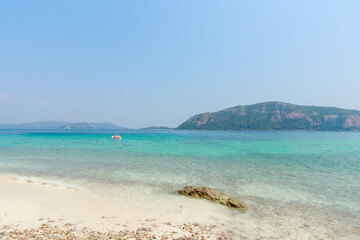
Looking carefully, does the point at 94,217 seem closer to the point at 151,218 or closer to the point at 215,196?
the point at 151,218

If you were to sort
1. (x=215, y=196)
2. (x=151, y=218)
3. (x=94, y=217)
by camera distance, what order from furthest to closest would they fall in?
(x=215, y=196)
(x=151, y=218)
(x=94, y=217)

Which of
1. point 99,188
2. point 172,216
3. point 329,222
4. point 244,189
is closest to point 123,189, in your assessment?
point 99,188

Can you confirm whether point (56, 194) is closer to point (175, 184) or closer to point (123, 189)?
point (123, 189)

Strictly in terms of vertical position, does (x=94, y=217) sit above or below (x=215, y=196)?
above

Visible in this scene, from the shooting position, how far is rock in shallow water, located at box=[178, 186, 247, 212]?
952 centimetres

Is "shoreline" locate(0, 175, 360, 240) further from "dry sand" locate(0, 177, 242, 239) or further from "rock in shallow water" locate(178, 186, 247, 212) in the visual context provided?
"rock in shallow water" locate(178, 186, 247, 212)

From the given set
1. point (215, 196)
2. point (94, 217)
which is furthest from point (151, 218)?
point (215, 196)

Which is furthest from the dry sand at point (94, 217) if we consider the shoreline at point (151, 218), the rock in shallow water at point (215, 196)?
the rock in shallow water at point (215, 196)

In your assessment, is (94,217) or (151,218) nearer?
(94,217)

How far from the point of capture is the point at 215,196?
10.3 meters

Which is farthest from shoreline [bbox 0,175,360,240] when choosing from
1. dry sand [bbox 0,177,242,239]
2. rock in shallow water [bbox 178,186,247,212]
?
rock in shallow water [bbox 178,186,247,212]

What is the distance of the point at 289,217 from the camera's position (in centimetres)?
852

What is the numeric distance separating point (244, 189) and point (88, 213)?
9.66 meters

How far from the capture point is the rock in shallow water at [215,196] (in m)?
9.52
